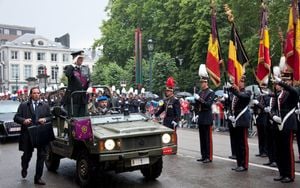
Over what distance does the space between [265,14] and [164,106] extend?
11.9 feet

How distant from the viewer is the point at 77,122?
8094 millimetres

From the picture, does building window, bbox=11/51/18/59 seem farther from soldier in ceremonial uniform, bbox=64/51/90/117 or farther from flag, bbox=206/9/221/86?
soldier in ceremonial uniform, bbox=64/51/90/117

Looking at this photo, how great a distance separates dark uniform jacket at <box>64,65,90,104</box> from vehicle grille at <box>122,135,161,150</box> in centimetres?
164

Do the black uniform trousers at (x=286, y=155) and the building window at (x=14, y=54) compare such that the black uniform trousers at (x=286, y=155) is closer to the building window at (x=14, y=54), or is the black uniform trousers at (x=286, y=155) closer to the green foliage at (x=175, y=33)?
the green foliage at (x=175, y=33)

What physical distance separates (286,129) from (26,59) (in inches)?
3759

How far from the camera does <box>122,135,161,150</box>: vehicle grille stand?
7.82m

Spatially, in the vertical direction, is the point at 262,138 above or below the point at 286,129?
below

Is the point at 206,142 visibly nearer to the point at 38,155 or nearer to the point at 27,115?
the point at 38,155

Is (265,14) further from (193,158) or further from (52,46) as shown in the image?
(52,46)

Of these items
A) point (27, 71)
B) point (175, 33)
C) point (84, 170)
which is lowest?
point (84, 170)

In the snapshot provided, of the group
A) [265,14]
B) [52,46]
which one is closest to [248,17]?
[265,14]

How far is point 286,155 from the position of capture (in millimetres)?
8500

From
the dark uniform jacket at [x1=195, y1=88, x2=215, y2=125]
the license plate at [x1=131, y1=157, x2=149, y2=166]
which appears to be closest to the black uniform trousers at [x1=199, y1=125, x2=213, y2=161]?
the dark uniform jacket at [x1=195, y1=88, x2=215, y2=125]

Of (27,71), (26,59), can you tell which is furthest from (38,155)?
(27,71)
